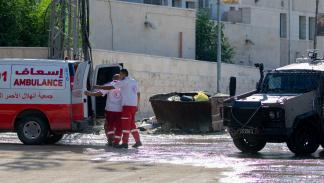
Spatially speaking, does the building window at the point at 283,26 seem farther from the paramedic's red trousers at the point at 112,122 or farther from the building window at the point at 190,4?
the paramedic's red trousers at the point at 112,122

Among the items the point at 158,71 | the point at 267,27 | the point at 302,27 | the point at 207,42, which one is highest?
the point at 302,27

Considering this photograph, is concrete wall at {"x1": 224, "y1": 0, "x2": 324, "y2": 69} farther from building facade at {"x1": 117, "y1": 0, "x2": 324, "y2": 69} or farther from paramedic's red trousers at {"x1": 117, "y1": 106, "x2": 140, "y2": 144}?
paramedic's red trousers at {"x1": 117, "y1": 106, "x2": 140, "y2": 144}

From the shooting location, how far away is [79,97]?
20.6 metres

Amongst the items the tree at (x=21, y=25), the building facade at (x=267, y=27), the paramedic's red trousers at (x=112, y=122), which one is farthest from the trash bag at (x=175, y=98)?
the building facade at (x=267, y=27)

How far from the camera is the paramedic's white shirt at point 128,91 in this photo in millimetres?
20250

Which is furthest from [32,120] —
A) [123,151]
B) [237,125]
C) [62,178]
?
[62,178]

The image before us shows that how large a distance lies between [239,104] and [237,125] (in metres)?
0.48

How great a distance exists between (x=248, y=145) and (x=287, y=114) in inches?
65.7

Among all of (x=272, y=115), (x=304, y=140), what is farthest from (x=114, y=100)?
(x=304, y=140)

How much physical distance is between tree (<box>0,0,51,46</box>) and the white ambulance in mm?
14904

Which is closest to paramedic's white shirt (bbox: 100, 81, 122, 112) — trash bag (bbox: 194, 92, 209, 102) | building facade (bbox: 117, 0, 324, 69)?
trash bag (bbox: 194, 92, 209, 102)

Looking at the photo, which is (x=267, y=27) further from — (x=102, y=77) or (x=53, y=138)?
(x=53, y=138)

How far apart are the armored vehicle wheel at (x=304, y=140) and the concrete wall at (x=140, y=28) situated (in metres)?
24.2

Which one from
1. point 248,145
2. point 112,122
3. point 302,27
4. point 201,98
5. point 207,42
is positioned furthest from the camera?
point 302,27
